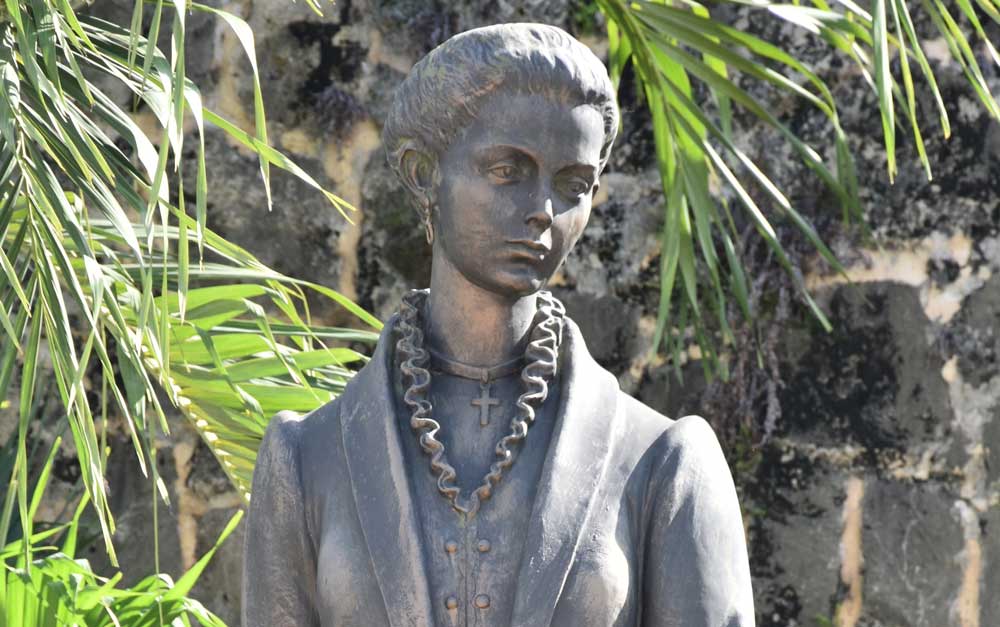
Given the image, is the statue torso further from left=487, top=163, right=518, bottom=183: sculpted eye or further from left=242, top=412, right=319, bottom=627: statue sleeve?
left=487, top=163, right=518, bottom=183: sculpted eye

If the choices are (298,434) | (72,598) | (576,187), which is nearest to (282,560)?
(298,434)

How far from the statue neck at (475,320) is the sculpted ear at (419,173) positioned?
0.26 ft

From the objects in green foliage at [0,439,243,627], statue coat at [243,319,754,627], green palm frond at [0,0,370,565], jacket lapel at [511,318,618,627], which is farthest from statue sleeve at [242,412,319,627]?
green foliage at [0,439,243,627]

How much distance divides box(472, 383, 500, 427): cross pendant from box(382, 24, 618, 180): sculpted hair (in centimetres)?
29

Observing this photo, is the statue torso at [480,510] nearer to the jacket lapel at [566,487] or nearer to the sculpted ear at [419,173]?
the jacket lapel at [566,487]

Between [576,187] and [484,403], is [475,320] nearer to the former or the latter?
[484,403]

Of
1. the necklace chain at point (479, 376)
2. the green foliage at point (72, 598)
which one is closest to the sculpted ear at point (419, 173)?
the necklace chain at point (479, 376)

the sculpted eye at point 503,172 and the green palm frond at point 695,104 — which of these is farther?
the green palm frond at point 695,104

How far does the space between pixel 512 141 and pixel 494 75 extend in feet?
0.26

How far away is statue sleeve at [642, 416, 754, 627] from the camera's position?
8.29 feet

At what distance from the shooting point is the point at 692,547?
2539 mm

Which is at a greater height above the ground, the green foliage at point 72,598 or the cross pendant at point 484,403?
the cross pendant at point 484,403

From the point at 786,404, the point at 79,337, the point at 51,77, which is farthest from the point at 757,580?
the point at 51,77

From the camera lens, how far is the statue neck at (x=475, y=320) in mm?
2668
